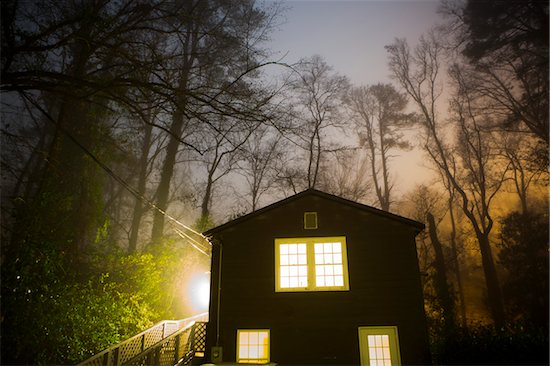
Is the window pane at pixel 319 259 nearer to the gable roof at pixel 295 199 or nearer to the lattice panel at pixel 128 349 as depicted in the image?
the gable roof at pixel 295 199

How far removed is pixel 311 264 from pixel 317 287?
0.74m

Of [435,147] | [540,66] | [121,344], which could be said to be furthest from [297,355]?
[435,147]

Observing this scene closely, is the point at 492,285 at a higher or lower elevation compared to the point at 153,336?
higher

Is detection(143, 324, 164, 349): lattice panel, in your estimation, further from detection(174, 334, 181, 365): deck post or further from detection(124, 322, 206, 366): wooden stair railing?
detection(174, 334, 181, 365): deck post

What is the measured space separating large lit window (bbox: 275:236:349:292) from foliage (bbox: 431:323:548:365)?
6198 millimetres

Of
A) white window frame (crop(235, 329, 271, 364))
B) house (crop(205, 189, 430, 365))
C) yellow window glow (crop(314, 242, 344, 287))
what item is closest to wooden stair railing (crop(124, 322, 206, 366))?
house (crop(205, 189, 430, 365))

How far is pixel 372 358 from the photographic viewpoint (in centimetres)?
994

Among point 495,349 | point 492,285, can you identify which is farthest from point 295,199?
point 492,285

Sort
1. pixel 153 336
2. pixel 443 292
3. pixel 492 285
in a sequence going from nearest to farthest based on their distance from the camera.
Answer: pixel 153 336 < pixel 443 292 < pixel 492 285

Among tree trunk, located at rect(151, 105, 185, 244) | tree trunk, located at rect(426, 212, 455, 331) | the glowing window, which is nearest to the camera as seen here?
the glowing window

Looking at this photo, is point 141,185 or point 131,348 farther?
point 141,185

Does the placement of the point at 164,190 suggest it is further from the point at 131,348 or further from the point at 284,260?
the point at 284,260

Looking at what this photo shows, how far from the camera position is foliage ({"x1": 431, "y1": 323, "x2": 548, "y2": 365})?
476 inches

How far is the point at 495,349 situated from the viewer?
12.4 metres
